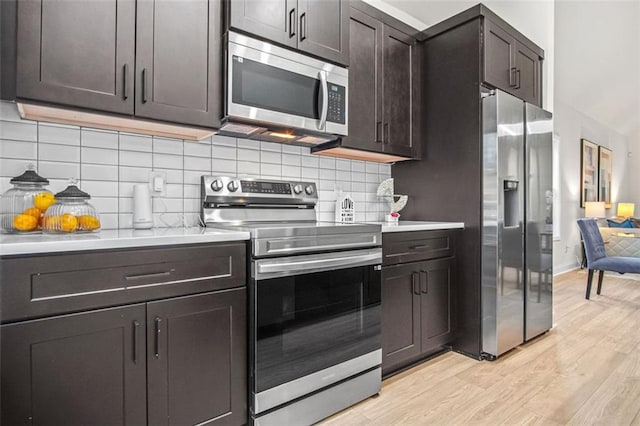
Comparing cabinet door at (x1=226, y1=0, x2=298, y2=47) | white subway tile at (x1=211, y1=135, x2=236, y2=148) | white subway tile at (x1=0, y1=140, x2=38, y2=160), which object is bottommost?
white subway tile at (x1=0, y1=140, x2=38, y2=160)

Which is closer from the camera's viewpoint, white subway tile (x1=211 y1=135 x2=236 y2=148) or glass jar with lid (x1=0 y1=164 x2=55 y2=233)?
glass jar with lid (x1=0 y1=164 x2=55 y2=233)

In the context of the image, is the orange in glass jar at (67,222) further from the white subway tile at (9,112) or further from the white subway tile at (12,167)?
the white subway tile at (9,112)

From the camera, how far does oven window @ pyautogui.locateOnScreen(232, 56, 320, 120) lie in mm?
1782

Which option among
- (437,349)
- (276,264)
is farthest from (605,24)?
(276,264)

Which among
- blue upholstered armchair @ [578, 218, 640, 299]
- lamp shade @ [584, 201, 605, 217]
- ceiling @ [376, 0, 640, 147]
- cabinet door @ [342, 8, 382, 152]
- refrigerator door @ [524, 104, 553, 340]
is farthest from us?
lamp shade @ [584, 201, 605, 217]

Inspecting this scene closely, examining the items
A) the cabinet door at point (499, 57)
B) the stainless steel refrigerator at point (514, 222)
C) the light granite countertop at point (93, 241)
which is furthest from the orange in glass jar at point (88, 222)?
the cabinet door at point (499, 57)

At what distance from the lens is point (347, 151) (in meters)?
2.48

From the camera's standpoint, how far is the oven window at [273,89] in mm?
1782

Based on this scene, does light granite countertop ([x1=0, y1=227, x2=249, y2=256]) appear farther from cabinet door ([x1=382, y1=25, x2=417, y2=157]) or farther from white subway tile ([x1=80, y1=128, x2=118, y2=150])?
cabinet door ([x1=382, y1=25, x2=417, y2=157])

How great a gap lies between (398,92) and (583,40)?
386cm

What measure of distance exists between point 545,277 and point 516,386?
1.11 metres

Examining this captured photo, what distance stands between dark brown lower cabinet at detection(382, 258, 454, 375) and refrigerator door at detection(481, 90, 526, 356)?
250 millimetres

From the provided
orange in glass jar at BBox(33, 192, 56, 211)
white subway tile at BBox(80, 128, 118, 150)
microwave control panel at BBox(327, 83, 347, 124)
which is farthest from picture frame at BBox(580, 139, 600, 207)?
orange in glass jar at BBox(33, 192, 56, 211)

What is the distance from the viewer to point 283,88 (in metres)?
1.93
